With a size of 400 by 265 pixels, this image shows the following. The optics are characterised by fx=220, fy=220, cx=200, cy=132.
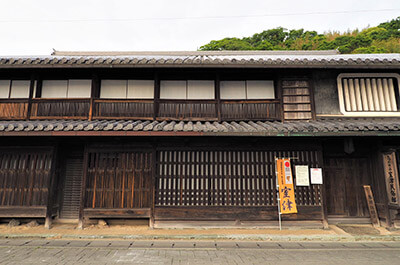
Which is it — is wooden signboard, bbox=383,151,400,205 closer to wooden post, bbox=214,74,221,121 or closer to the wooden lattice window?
the wooden lattice window

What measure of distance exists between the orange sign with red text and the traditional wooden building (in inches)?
11.7

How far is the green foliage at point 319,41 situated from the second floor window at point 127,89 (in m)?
31.2

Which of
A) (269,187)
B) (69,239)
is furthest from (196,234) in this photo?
(69,239)

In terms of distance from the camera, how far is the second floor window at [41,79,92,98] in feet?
32.2

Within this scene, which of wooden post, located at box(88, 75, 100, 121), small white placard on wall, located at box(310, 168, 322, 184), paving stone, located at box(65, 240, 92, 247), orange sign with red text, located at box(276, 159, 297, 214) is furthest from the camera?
wooden post, located at box(88, 75, 100, 121)

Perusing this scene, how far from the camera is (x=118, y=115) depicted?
9.47m

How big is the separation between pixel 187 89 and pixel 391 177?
8718 millimetres

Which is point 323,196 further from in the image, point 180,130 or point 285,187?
point 180,130

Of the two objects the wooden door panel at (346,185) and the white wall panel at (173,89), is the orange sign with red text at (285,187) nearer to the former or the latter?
the wooden door panel at (346,185)

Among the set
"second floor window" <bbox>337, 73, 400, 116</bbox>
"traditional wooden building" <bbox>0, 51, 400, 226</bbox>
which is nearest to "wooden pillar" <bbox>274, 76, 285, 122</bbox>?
"traditional wooden building" <bbox>0, 51, 400, 226</bbox>

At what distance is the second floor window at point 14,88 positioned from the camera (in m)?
9.78

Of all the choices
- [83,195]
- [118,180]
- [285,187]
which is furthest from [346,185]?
[83,195]

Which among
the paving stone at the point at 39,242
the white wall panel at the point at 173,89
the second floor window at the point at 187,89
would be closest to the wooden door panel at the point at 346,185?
the second floor window at the point at 187,89

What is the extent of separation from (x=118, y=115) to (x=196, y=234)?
18.9 ft
